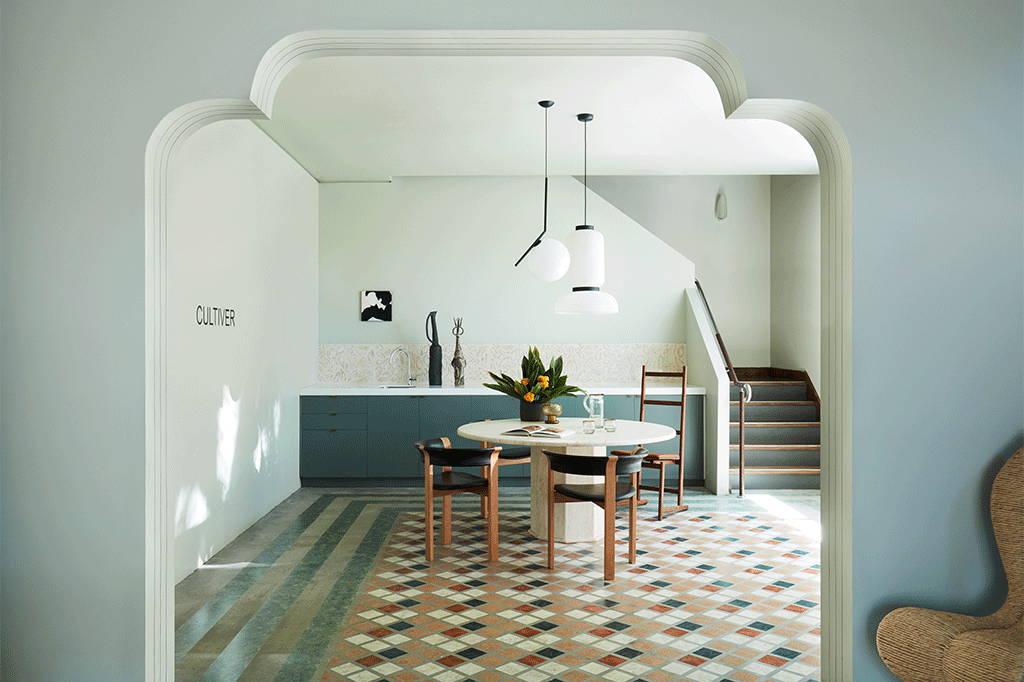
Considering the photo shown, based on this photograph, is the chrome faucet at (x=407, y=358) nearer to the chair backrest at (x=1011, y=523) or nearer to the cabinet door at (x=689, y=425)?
the cabinet door at (x=689, y=425)

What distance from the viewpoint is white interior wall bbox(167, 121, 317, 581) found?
4.54m

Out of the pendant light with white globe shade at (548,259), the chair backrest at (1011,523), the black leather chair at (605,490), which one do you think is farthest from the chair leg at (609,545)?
the chair backrest at (1011,523)

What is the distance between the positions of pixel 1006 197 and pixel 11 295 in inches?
130

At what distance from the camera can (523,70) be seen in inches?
184

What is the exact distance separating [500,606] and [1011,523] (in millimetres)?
2417

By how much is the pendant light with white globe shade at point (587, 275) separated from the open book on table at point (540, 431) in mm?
816

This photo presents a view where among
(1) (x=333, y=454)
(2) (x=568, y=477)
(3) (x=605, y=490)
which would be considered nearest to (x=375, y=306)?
(1) (x=333, y=454)

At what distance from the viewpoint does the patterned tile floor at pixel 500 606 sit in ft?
11.0

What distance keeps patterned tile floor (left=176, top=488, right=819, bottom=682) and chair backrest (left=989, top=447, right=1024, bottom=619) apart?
3.18 feet

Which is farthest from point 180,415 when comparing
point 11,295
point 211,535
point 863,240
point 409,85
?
point 863,240

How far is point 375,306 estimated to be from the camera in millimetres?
8070

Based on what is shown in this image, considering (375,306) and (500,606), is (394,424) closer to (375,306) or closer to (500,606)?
(375,306)

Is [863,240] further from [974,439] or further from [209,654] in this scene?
[209,654]

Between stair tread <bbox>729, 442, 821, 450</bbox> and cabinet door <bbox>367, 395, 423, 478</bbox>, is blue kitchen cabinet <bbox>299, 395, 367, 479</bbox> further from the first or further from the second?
stair tread <bbox>729, 442, 821, 450</bbox>
